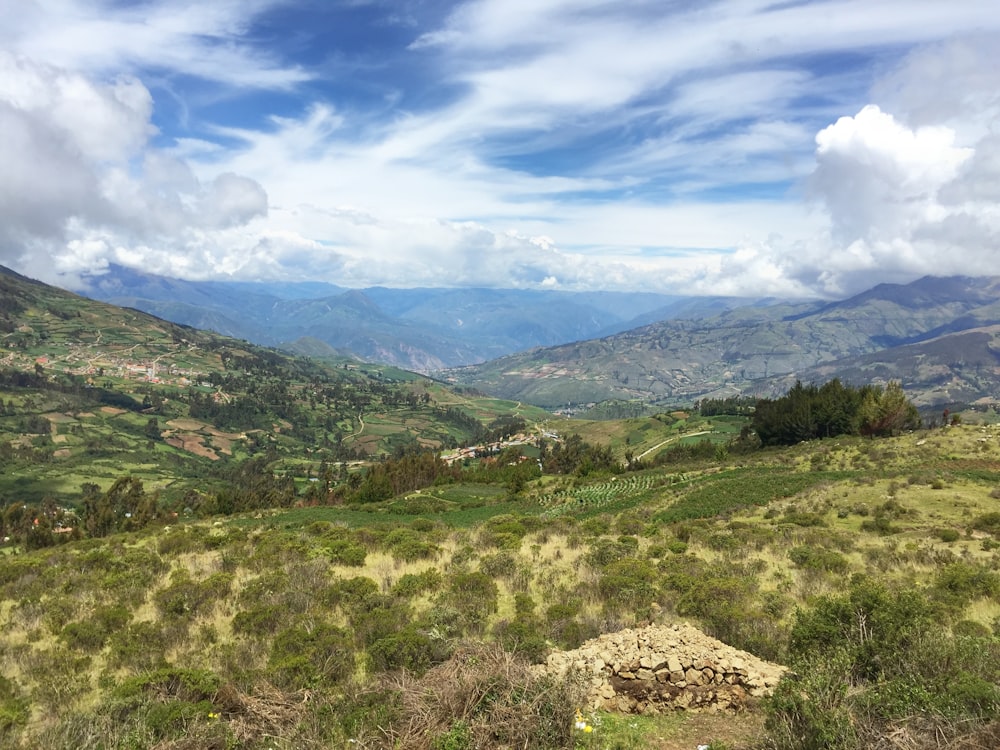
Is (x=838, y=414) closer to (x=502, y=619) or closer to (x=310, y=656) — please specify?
(x=502, y=619)

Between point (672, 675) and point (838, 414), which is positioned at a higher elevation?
point (672, 675)

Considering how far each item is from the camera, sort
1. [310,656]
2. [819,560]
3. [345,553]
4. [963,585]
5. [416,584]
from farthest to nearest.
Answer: [345,553] → [819,560] → [416,584] → [963,585] → [310,656]

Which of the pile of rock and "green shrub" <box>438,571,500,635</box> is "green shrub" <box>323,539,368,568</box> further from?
the pile of rock

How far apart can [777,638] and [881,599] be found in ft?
7.83

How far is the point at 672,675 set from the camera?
9.05 meters

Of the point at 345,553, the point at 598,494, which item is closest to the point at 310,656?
the point at 345,553

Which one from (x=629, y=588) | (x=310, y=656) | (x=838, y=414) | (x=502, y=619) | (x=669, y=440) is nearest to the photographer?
(x=310, y=656)

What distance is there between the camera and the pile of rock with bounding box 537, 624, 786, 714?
894cm

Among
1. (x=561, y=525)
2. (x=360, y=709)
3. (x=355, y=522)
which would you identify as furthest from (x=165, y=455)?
(x=360, y=709)

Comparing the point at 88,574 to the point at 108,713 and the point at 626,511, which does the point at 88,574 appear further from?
the point at 626,511

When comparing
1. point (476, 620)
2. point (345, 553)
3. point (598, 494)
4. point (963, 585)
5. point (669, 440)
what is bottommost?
point (669, 440)

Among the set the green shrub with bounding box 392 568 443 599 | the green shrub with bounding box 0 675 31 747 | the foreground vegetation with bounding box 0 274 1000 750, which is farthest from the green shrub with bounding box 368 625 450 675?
the green shrub with bounding box 0 675 31 747

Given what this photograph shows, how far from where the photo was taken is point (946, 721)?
246 inches

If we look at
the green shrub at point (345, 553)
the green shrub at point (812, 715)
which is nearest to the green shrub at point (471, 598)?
the green shrub at point (345, 553)
